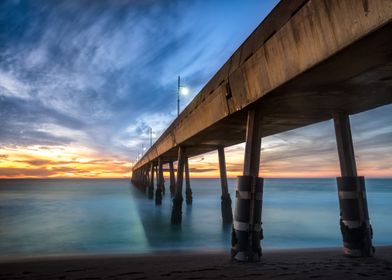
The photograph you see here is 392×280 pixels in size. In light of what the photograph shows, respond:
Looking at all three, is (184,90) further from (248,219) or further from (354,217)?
(354,217)

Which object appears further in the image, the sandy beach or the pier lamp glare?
the pier lamp glare

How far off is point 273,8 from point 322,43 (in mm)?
1696

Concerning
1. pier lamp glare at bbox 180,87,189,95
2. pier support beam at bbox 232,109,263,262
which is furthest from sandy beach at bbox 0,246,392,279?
pier lamp glare at bbox 180,87,189,95

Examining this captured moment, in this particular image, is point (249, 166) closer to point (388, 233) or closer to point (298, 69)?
point (298, 69)

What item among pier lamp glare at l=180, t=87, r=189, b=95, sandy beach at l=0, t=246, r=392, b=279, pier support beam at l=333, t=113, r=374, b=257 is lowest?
sandy beach at l=0, t=246, r=392, b=279

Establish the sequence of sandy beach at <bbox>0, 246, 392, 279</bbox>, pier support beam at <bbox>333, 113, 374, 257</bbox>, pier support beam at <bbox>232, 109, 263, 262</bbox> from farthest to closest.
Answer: pier support beam at <bbox>333, 113, 374, 257</bbox> < pier support beam at <bbox>232, 109, 263, 262</bbox> < sandy beach at <bbox>0, 246, 392, 279</bbox>

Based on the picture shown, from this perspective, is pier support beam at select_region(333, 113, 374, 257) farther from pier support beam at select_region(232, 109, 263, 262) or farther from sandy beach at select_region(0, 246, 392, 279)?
pier support beam at select_region(232, 109, 263, 262)

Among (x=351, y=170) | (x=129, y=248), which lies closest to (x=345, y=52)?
(x=351, y=170)

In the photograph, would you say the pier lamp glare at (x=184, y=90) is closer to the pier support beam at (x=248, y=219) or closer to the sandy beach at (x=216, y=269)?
the pier support beam at (x=248, y=219)

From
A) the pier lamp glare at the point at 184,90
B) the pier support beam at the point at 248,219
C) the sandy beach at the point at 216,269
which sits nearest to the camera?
the sandy beach at the point at 216,269

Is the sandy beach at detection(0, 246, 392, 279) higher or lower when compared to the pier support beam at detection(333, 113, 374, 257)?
lower

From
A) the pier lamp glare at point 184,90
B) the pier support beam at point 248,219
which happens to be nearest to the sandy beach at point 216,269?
the pier support beam at point 248,219

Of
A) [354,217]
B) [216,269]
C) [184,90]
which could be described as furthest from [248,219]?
[184,90]

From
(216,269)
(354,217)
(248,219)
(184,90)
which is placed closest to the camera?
(216,269)
